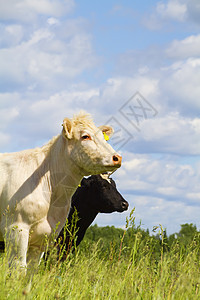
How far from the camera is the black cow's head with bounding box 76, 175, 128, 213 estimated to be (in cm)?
815

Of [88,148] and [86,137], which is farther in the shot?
[86,137]

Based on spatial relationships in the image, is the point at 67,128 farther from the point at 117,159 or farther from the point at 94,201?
the point at 94,201

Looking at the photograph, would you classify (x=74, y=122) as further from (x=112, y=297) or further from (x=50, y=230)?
(x=112, y=297)

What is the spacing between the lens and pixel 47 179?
6426 millimetres

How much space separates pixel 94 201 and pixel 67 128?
245cm

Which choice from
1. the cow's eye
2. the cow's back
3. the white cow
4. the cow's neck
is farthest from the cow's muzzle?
the cow's back

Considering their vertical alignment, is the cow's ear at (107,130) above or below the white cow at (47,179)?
above

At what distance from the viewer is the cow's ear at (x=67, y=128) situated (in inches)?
241

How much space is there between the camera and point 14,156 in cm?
683

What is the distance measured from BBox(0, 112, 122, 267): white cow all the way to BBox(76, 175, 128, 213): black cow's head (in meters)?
1.78

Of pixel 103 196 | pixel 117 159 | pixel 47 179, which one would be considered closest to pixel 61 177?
pixel 47 179

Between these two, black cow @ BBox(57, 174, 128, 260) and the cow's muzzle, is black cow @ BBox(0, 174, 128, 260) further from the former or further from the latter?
the cow's muzzle

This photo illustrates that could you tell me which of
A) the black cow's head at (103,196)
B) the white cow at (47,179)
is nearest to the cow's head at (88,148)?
the white cow at (47,179)

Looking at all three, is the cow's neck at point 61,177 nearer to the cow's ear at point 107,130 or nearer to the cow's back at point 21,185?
the cow's back at point 21,185
